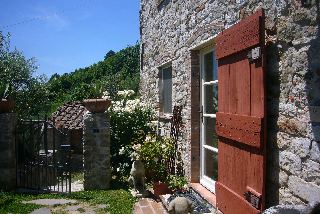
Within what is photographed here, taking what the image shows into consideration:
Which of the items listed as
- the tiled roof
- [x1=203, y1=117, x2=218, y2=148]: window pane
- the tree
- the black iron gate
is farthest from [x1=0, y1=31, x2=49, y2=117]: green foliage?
the tree

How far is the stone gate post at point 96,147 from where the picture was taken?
680 cm

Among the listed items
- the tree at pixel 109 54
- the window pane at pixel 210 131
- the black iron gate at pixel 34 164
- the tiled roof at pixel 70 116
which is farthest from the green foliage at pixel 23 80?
→ the tree at pixel 109 54

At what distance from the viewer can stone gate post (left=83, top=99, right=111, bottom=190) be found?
22.3 feet

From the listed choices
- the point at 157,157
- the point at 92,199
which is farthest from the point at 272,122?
the point at 92,199

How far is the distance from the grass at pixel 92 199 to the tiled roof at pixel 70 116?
6.19m

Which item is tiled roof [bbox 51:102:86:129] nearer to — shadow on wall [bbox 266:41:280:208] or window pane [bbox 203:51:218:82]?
window pane [bbox 203:51:218:82]

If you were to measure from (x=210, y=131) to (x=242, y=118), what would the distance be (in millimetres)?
1875

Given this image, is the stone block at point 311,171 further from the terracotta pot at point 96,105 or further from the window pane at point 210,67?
the terracotta pot at point 96,105

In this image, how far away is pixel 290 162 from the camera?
2.98m

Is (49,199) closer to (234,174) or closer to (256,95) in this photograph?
(234,174)

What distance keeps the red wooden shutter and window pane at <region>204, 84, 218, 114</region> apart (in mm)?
928

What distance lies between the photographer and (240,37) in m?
3.51

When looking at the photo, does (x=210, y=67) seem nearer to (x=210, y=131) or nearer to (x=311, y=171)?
(x=210, y=131)

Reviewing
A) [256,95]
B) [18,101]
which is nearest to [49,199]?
[256,95]
